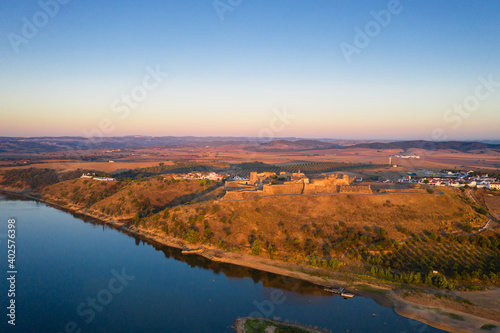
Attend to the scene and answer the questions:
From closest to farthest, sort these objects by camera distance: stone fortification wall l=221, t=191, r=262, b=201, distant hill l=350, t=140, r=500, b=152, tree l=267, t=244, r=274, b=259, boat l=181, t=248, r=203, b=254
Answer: tree l=267, t=244, r=274, b=259
boat l=181, t=248, r=203, b=254
stone fortification wall l=221, t=191, r=262, b=201
distant hill l=350, t=140, r=500, b=152

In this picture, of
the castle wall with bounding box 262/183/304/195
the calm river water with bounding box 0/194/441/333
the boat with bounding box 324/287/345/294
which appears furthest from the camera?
the castle wall with bounding box 262/183/304/195

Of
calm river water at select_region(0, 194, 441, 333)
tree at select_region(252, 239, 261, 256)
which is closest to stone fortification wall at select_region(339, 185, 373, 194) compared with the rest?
tree at select_region(252, 239, 261, 256)

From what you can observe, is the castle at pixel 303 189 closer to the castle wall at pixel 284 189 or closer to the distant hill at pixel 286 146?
the castle wall at pixel 284 189

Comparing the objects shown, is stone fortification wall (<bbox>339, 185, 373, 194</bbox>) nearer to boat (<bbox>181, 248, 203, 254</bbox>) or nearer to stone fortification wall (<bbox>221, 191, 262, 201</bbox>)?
stone fortification wall (<bbox>221, 191, 262, 201</bbox>)

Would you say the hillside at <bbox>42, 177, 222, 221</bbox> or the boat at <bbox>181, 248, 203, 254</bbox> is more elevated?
the hillside at <bbox>42, 177, 222, 221</bbox>

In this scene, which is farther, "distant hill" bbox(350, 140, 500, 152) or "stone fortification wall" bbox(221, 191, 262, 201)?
"distant hill" bbox(350, 140, 500, 152)

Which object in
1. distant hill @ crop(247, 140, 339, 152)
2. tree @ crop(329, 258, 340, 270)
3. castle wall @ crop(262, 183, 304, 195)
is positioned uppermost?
distant hill @ crop(247, 140, 339, 152)

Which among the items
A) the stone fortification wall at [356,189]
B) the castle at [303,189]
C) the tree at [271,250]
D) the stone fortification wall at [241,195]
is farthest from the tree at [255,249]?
the stone fortification wall at [356,189]

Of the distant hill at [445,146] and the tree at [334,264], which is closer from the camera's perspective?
the tree at [334,264]

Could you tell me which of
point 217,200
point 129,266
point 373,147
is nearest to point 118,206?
point 217,200
